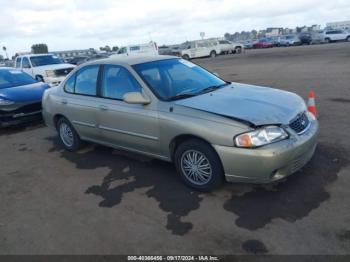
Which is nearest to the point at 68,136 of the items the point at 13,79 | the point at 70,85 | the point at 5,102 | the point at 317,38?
the point at 70,85

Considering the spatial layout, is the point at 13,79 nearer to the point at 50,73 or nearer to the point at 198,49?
the point at 50,73

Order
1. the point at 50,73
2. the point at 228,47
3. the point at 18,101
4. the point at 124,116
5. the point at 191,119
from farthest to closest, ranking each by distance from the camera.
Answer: the point at 228,47
the point at 50,73
the point at 18,101
the point at 124,116
the point at 191,119

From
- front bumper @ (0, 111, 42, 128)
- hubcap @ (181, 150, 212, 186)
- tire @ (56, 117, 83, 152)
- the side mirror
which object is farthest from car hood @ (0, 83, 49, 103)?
hubcap @ (181, 150, 212, 186)

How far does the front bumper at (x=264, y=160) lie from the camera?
3410mm

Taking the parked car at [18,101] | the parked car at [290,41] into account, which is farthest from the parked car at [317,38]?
the parked car at [18,101]

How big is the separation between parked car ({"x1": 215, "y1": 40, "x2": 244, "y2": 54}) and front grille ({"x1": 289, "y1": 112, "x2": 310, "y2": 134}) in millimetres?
35007

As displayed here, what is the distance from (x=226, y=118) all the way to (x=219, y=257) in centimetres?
148

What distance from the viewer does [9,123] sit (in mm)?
7680

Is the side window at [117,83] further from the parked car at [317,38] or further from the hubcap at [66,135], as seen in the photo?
the parked car at [317,38]

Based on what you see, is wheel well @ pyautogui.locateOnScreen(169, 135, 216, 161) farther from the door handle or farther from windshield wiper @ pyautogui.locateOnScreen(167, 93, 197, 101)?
the door handle

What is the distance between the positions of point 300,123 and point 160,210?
1.97 metres

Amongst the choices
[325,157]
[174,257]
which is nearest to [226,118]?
[174,257]

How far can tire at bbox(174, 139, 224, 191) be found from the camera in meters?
3.72

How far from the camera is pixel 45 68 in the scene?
46.8ft
